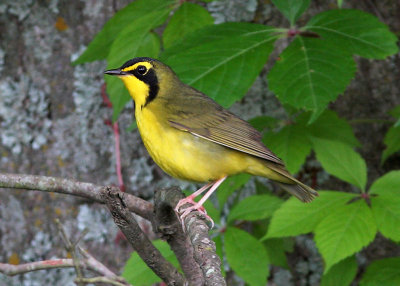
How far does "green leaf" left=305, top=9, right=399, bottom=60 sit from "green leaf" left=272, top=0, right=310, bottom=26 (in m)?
0.11

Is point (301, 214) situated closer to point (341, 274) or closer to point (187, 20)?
point (341, 274)

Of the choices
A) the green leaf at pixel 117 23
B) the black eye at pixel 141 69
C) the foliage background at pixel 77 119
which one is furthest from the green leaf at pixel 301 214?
the green leaf at pixel 117 23

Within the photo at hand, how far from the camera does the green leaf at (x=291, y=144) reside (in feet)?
11.7

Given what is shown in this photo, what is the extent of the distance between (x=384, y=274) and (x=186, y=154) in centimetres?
135

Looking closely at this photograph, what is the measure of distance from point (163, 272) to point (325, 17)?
1.68 m

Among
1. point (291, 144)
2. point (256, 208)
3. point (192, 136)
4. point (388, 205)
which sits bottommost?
point (256, 208)

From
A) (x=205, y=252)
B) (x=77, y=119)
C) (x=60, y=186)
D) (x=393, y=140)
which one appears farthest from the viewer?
(x=77, y=119)

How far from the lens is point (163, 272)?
2395 millimetres

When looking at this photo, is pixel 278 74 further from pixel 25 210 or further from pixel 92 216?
→ pixel 25 210

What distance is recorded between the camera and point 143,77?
3.53m

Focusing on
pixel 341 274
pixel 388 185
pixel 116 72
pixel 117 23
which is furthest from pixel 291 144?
pixel 117 23

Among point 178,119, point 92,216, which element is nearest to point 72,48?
point 92,216

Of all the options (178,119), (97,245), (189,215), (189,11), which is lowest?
(97,245)

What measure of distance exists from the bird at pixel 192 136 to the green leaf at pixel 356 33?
0.69 meters
